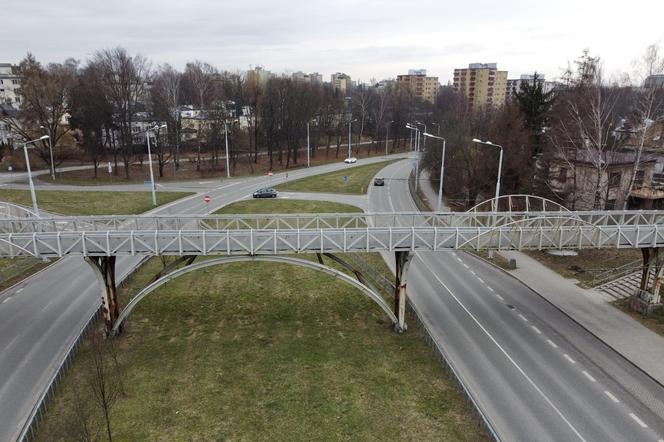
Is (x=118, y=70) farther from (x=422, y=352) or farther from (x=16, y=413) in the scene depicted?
(x=422, y=352)

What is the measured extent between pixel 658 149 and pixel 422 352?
119 ft

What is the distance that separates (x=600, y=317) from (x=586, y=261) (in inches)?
399

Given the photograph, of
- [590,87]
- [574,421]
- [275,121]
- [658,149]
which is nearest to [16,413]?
[574,421]

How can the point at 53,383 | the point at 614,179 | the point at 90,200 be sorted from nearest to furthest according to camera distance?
the point at 53,383, the point at 614,179, the point at 90,200

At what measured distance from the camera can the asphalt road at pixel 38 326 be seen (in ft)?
59.8

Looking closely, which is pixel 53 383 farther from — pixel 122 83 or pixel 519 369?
pixel 122 83

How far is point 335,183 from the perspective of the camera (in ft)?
224

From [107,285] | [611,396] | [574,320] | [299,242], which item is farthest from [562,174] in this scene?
[107,285]

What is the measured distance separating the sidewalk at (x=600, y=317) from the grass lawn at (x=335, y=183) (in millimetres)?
33250

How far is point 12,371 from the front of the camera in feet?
65.7

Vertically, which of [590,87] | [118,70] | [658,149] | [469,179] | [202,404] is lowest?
[202,404]

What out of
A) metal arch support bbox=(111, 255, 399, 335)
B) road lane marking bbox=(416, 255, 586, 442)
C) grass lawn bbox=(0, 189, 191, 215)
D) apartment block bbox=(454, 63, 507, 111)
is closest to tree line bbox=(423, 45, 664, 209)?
road lane marking bbox=(416, 255, 586, 442)

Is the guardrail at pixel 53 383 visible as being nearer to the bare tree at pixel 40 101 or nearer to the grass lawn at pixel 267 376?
the grass lawn at pixel 267 376

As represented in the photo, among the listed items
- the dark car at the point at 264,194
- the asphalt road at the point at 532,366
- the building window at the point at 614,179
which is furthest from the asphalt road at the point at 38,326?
the building window at the point at 614,179
